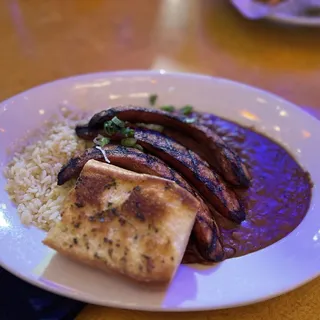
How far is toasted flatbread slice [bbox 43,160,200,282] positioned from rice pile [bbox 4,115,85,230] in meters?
0.25

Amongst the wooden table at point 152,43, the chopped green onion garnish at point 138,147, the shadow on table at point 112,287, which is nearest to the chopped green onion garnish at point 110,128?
the chopped green onion garnish at point 138,147

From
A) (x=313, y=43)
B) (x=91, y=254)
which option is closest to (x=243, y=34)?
(x=313, y=43)

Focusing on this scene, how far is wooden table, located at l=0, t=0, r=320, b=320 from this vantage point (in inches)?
130

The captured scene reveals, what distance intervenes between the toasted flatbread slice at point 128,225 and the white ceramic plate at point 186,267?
0.09 m

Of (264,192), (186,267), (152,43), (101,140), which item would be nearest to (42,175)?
(101,140)

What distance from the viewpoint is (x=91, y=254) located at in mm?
1697

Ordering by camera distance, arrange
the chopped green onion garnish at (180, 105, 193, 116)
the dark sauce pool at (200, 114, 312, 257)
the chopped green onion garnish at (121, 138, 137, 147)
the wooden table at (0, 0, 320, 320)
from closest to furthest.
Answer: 1. the dark sauce pool at (200, 114, 312, 257)
2. the chopped green onion garnish at (121, 138, 137, 147)
3. the chopped green onion garnish at (180, 105, 193, 116)
4. the wooden table at (0, 0, 320, 320)

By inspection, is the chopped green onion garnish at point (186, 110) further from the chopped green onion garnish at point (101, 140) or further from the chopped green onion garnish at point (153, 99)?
the chopped green onion garnish at point (101, 140)

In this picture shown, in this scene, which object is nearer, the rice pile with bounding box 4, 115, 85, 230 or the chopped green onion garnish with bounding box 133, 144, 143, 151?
the rice pile with bounding box 4, 115, 85, 230

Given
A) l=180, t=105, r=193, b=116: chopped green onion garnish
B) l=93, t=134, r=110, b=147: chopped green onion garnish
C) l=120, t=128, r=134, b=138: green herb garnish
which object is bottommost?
l=180, t=105, r=193, b=116: chopped green onion garnish

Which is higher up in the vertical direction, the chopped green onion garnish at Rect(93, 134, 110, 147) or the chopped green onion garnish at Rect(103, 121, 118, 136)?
the chopped green onion garnish at Rect(103, 121, 118, 136)

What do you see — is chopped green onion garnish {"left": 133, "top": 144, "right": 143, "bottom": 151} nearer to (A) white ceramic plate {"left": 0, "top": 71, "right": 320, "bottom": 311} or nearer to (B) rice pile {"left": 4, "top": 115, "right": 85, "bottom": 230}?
(B) rice pile {"left": 4, "top": 115, "right": 85, "bottom": 230}

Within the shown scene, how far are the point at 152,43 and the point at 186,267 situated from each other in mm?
2298

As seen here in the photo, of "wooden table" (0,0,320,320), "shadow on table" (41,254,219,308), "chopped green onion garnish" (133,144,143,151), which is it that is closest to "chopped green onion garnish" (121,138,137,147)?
"chopped green onion garnish" (133,144,143,151)
